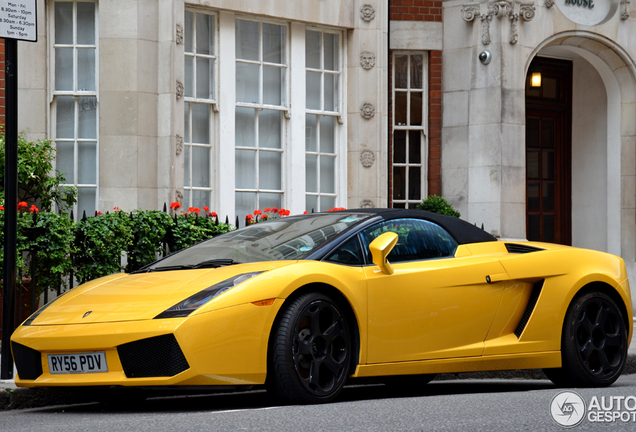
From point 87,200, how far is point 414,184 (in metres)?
5.40

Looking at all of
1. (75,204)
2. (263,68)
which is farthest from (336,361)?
(263,68)

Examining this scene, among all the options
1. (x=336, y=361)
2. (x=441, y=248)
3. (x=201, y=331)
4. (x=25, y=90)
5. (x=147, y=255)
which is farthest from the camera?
(x=25, y=90)

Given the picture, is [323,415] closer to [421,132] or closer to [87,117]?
[87,117]

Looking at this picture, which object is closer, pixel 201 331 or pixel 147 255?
pixel 201 331

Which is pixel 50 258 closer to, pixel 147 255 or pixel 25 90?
pixel 147 255

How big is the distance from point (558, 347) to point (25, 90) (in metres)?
7.62

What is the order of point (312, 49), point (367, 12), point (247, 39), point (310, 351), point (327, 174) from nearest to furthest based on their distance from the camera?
1. point (310, 351)
2. point (247, 39)
3. point (312, 49)
4. point (367, 12)
5. point (327, 174)

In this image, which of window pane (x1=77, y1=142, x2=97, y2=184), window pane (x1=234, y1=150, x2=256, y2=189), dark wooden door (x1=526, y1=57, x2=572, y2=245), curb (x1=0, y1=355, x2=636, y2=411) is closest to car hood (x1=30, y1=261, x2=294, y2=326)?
curb (x1=0, y1=355, x2=636, y2=411)

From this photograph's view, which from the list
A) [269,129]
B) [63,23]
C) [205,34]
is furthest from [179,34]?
[269,129]

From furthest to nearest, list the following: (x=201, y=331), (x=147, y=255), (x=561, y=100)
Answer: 1. (x=561, y=100)
2. (x=147, y=255)
3. (x=201, y=331)

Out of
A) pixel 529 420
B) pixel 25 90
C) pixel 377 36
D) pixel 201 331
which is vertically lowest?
pixel 529 420

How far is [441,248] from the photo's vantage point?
6566mm

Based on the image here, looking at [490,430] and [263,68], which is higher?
[263,68]

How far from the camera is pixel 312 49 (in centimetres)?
1332
